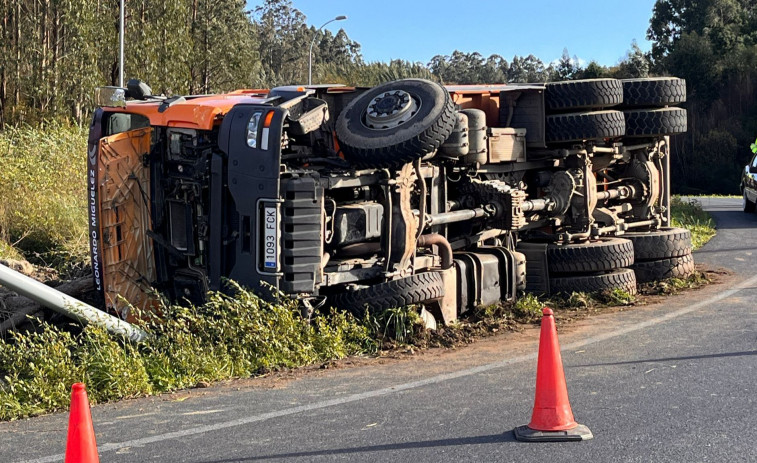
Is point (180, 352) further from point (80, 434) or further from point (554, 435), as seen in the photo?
point (554, 435)

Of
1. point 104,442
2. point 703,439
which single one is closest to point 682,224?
point 703,439

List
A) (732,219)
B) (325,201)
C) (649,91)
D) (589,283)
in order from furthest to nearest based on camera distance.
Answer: (732,219) < (649,91) < (589,283) < (325,201)

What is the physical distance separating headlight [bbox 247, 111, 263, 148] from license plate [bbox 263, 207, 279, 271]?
1.76 feet

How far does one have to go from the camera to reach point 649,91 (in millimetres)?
11508

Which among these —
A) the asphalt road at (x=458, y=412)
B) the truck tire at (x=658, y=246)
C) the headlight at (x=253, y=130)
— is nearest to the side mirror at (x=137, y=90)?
the headlight at (x=253, y=130)

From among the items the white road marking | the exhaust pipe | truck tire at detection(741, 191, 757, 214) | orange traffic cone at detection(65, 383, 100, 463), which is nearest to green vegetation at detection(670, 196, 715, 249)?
truck tire at detection(741, 191, 757, 214)

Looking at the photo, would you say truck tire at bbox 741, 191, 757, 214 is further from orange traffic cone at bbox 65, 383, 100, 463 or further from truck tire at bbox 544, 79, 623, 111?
orange traffic cone at bbox 65, 383, 100, 463

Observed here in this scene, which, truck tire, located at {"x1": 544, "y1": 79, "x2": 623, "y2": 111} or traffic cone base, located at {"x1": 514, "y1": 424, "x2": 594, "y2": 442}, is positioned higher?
truck tire, located at {"x1": 544, "y1": 79, "x2": 623, "y2": 111}

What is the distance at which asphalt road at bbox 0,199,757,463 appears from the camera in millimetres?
5059

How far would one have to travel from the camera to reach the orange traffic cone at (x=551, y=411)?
518 centimetres

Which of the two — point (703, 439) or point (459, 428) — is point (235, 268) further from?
point (703, 439)

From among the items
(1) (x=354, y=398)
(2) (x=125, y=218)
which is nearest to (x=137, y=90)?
(2) (x=125, y=218)

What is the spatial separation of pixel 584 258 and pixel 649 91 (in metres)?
2.60

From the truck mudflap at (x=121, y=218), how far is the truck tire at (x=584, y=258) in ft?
14.4
